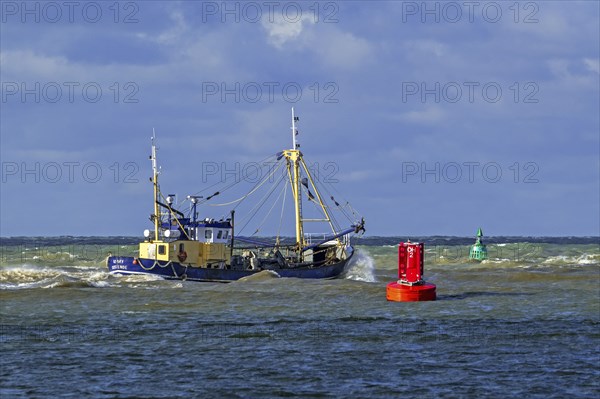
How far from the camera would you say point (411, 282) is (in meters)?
50.9

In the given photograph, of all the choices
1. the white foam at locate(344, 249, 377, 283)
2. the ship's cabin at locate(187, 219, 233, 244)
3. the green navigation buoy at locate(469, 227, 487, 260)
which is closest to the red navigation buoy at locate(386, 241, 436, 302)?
the ship's cabin at locate(187, 219, 233, 244)

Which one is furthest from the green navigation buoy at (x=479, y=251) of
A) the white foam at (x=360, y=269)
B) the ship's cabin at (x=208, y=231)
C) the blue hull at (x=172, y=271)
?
the ship's cabin at (x=208, y=231)

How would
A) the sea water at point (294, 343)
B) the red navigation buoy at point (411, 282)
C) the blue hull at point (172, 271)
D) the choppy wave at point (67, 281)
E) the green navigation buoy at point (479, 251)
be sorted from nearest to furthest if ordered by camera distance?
the sea water at point (294, 343)
the red navigation buoy at point (411, 282)
the choppy wave at point (67, 281)
the blue hull at point (172, 271)
the green navigation buoy at point (479, 251)

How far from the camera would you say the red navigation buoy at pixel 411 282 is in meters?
50.2

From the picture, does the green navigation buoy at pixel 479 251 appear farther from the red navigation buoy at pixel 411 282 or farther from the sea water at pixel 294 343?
the red navigation buoy at pixel 411 282

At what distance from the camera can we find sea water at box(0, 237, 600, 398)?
26.9 meters

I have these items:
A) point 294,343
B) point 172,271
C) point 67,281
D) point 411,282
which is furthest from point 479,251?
point 294,343

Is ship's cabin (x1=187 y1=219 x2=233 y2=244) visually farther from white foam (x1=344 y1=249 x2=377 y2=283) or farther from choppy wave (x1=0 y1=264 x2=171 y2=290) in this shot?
white foam (x1=344 y1=249 x2=377 y2=283)

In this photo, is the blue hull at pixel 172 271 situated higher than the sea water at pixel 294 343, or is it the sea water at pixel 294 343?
the blue hull at pixel 172 271

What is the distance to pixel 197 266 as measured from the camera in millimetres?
69562

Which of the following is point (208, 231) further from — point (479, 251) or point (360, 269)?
point (479, 251)

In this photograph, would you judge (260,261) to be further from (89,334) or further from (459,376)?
(459,376)

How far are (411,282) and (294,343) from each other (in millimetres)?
17087

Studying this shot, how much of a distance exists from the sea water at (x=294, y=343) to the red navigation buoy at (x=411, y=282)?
890 mm
